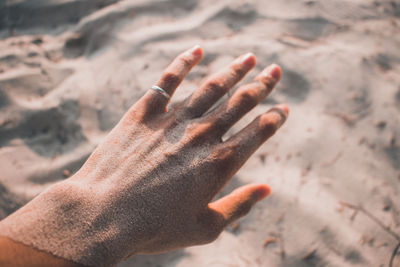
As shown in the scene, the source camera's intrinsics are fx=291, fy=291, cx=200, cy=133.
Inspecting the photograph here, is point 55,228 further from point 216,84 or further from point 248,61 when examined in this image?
point 248,61

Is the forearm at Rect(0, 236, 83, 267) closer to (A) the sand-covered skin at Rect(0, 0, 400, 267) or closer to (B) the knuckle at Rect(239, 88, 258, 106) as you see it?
(A) the sand-covered skin at Rect(0, 0, 400, 267)

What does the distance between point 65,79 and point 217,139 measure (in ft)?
3.92

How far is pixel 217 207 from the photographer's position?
4.01 ft

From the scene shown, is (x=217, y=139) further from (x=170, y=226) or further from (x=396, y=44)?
(x=396, y=44)

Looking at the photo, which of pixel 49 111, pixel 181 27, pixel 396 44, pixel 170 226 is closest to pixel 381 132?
pixel 396 44

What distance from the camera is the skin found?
1.09m

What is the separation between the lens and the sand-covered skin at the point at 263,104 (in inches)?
55.2

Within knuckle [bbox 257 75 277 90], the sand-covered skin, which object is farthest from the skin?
the sand-covered skin

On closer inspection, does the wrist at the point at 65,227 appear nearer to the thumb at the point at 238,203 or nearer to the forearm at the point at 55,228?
the forearm at the point at 55,228

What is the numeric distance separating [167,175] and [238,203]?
0.33 metres

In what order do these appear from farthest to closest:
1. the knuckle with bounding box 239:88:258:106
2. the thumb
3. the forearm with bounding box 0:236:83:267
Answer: the knuckle with bounding box 239:88:258:106 < the thumb < the forearm with bounding box 0:236:83:267

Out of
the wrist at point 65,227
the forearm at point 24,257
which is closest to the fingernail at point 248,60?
the wrist at point 65,227

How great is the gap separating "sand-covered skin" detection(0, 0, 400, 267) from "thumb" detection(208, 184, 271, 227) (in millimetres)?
244

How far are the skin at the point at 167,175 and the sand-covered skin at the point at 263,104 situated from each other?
30 centimetres
